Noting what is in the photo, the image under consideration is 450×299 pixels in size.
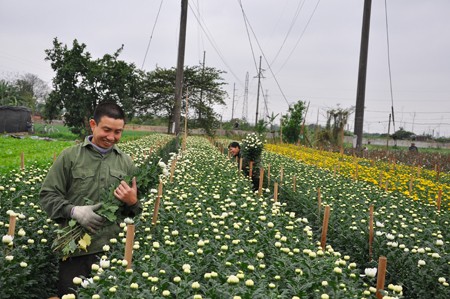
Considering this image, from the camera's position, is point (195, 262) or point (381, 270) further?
point (195, 262)

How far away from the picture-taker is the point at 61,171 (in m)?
3.06

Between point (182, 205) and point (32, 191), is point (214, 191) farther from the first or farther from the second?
point (32, 191)

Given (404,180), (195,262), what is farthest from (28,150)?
(195,262)

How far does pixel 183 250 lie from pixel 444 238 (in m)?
3.27

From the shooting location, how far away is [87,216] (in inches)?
112

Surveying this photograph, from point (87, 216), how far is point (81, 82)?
75.6 feet

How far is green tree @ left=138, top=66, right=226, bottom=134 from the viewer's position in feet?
116

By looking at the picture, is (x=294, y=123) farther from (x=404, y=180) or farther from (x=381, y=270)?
(x=381, y=270)

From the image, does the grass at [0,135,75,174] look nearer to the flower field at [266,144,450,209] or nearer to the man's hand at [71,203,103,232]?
the man's hand at [71,203,103,232]

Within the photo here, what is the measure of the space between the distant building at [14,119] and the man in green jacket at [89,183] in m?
28.2

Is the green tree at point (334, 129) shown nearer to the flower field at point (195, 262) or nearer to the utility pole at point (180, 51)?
the utility pole at point (180, 51)

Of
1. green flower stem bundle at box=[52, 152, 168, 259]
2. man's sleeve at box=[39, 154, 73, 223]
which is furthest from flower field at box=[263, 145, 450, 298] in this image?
man's sleeve at box=[39, 154, 73, 223]

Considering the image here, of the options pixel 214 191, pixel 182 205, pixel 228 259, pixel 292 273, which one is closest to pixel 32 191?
pixel 182 205

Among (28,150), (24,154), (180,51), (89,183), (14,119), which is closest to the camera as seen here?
(89,183)
